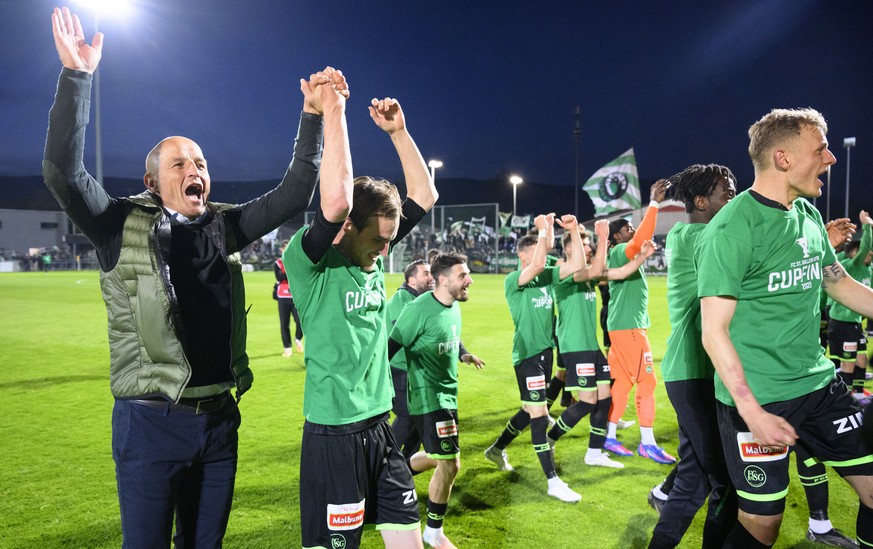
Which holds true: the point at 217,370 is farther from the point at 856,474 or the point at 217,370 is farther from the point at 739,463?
the point at 856,474

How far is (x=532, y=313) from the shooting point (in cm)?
549

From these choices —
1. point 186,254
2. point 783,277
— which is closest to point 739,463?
point 783,277

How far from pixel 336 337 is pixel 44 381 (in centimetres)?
950

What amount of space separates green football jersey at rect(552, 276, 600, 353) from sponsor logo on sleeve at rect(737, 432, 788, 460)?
9.46 feet

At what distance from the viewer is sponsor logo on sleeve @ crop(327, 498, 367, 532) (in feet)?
8.34

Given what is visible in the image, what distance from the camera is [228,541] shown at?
4.15 m

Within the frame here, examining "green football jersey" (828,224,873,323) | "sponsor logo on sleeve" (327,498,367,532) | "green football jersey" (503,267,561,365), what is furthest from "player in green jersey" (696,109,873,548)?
"green football jersey" (828,224,873,323)

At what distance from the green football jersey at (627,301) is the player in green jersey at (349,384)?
415 centimetres

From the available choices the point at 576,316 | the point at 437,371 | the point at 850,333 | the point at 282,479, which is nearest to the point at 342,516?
the point at 437,371

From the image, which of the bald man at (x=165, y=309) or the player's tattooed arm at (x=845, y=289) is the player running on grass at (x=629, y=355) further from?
the bald man at (x=165, y=309)

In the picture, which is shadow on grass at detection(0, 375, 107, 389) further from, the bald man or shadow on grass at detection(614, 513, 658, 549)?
shadow on grass at detection(614, 513, 658, 549)

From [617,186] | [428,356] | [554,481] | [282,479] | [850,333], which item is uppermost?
[617,186]

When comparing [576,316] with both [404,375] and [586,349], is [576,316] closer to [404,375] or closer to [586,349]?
[586,349]

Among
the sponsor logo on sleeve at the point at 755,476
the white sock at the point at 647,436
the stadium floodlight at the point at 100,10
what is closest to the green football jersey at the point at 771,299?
the sponsor logo on sleeve at the point at 755,476
